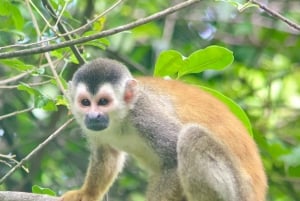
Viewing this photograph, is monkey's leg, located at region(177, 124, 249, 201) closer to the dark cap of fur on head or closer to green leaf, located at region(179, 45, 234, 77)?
green leaf, located at region(179, 45, 234, 77)

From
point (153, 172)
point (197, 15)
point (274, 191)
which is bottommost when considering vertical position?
point (274, 191)

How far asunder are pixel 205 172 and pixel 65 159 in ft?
9.57

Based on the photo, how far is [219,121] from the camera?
6113mm

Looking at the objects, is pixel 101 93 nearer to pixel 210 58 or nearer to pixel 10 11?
pixel 210 58

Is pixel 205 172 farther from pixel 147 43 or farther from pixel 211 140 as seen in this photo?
pixel 147 43

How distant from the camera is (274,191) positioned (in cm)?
908

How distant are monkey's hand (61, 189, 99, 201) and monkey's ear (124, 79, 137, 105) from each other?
78 centimetres

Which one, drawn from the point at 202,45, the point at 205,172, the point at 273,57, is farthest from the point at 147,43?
the point at 205,172

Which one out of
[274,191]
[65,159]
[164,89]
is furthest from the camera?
[274,191]

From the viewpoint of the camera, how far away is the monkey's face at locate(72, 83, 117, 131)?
6004 mm

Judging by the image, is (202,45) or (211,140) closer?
(211,140)

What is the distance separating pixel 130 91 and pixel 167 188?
2.61 ft

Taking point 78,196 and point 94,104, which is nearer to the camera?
point 94,104

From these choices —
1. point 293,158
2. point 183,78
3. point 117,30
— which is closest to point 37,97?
point 117,30
